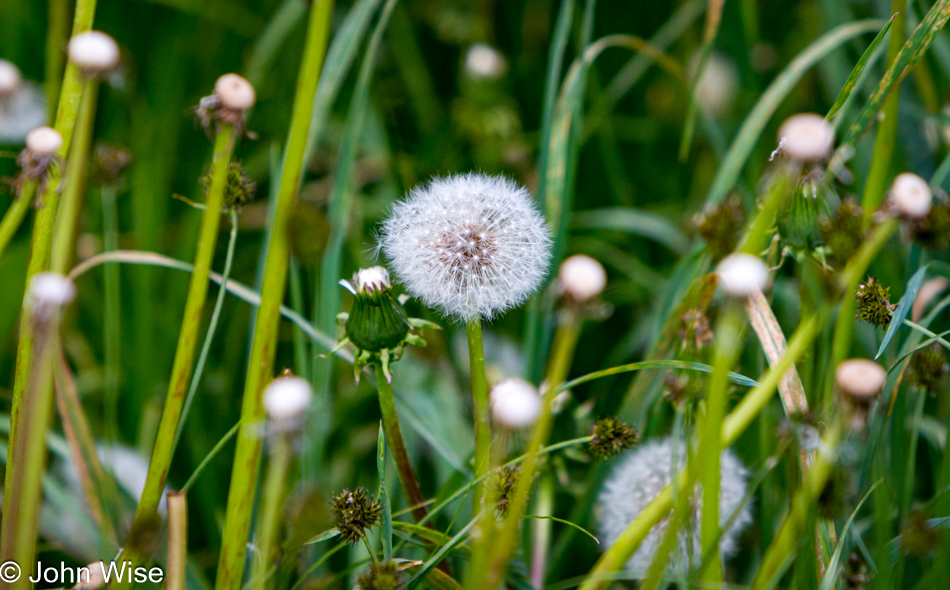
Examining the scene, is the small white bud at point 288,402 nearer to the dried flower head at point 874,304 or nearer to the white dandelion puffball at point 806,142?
the white dandelion puffball at point 806,142

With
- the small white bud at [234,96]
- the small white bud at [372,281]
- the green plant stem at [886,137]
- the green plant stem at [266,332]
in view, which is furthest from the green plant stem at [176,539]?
the green plant stem at [886,137]

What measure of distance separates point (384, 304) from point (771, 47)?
220 centimetres

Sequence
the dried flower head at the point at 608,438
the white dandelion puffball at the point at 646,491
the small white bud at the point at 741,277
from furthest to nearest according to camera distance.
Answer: the white dandelion puffball at the point at 646,491 < the dried flower head at the point at 608,438 < the small white bud at the point at 741,277

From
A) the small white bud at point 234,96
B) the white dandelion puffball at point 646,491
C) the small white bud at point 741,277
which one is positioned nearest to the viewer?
the small white bud at point 741,277

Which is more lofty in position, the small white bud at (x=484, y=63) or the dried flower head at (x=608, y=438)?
the small white bud at (x=484, y=63)

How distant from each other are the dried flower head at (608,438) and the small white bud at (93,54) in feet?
2.12

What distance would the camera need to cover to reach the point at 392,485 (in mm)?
1187

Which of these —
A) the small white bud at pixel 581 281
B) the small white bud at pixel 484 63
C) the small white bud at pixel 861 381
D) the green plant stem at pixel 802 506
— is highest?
the small white bud at pixel 484 63

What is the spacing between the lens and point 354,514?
697mm

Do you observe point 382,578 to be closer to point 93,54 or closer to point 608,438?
point 608,438

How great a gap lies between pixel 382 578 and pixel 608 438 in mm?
309

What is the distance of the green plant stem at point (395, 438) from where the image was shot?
76cm

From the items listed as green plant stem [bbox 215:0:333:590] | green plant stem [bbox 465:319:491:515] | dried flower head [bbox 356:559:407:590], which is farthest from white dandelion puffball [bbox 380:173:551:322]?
dried flower head [bbox 356:559:407:590]

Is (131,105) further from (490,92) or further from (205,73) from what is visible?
(490,92)
